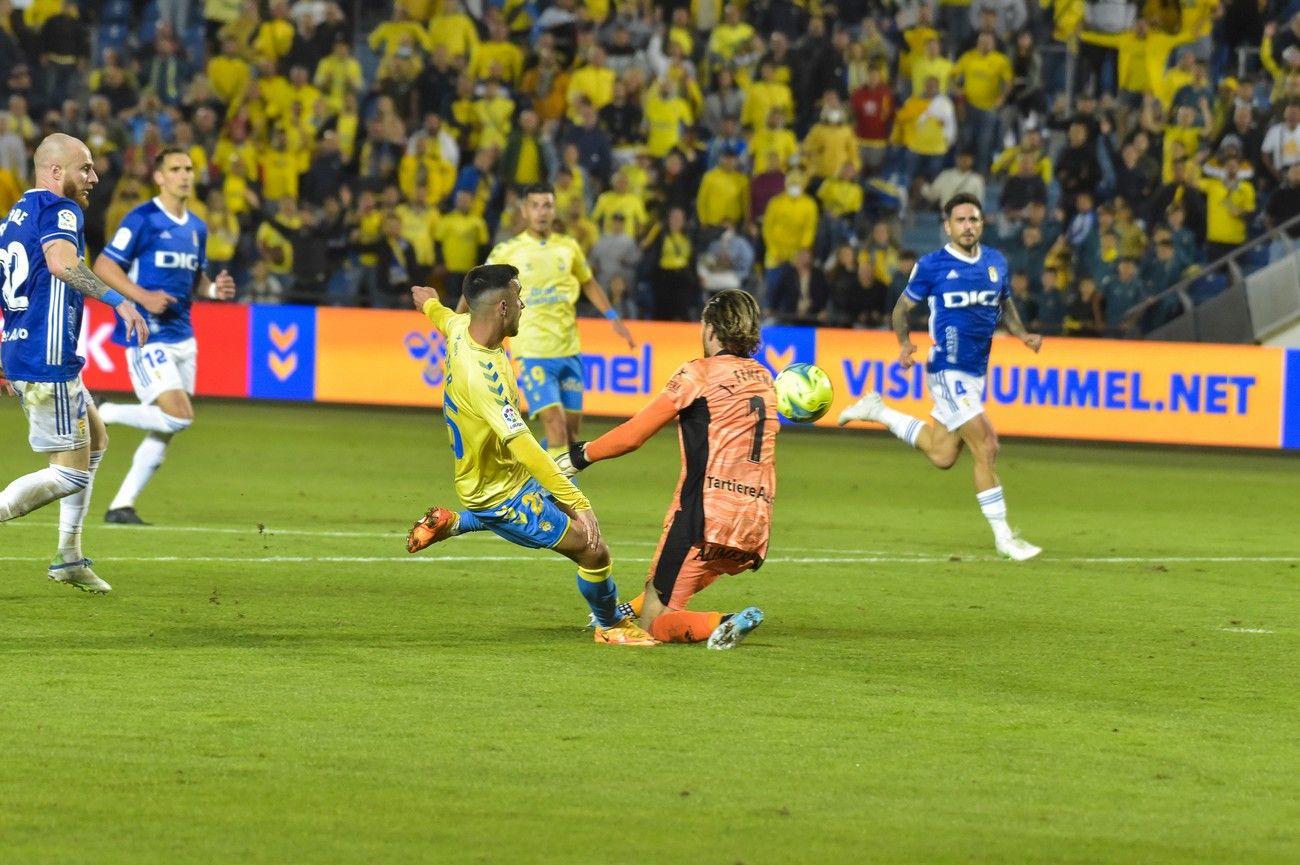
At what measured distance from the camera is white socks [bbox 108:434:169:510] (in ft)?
47.1

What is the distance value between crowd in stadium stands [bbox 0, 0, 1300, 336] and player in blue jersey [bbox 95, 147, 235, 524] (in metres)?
10.9

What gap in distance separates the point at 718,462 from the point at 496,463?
3.18 feet

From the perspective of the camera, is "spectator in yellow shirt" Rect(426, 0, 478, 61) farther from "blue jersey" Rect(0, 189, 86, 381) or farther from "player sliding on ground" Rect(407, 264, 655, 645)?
"player sliding on ground" Rect(407, 264, 655, 645)

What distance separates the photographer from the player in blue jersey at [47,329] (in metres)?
10.3

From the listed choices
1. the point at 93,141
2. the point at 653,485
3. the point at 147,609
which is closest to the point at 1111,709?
the point at 147,609

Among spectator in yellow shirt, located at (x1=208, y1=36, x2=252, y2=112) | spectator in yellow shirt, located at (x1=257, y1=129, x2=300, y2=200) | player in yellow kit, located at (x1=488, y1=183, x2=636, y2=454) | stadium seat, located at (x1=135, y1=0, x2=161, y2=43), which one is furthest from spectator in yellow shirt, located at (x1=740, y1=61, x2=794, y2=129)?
player in yellow kit, located at (x1=488, y1=183, x2=636, y2=454)

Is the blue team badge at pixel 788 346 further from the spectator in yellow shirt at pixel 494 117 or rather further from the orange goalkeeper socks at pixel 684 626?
the orange goalkeeper socks at pixel 684 626

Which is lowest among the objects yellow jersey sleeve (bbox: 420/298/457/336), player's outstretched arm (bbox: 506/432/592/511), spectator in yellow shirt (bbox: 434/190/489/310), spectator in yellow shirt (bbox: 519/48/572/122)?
player's outstretched arm (bbox: 506/432/592/511)

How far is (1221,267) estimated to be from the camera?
2414cm

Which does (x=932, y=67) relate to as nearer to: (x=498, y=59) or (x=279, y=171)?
(x=498, y=59)

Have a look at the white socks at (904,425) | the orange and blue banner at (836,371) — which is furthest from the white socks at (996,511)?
the orange and blue banner at (836,371)

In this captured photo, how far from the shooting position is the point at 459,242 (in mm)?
25938

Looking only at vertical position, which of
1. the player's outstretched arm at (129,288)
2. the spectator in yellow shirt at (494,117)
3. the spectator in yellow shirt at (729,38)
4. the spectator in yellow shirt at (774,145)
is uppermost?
the spectator in yellow shirt at (729,38)

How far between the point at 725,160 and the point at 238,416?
20.9 feet
